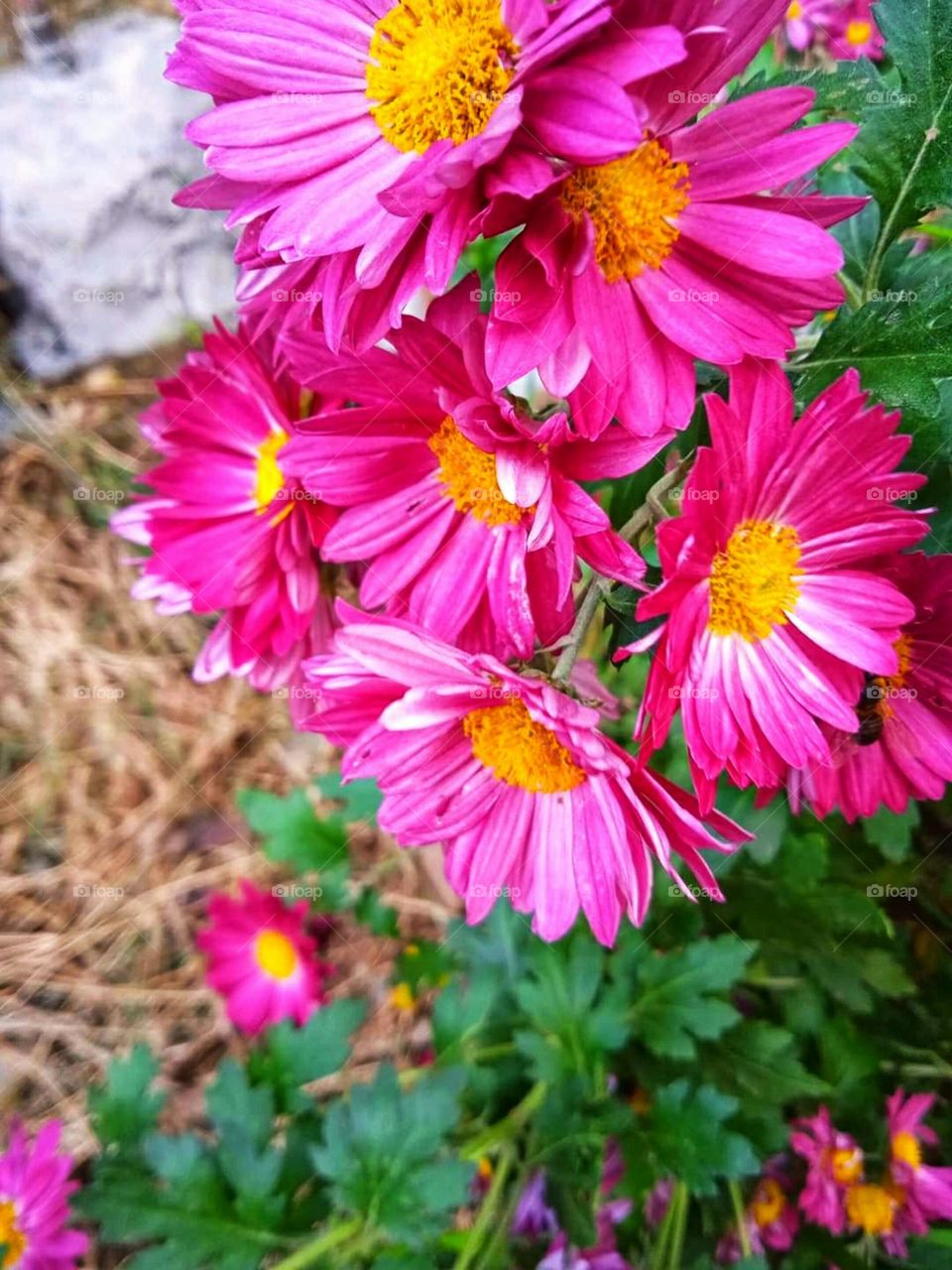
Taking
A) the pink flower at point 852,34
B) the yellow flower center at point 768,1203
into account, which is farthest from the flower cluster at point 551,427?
the pink flower at point 852,34

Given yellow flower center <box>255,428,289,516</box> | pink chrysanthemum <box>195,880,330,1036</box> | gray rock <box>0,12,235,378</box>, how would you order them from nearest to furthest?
yellow flower center <box>255,428,289,516</box>, pink chrysanthemum <box>195,880,330,1036</box>, gray rock <box>0,12,235,378</box>

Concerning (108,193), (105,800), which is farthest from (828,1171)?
(108,193)

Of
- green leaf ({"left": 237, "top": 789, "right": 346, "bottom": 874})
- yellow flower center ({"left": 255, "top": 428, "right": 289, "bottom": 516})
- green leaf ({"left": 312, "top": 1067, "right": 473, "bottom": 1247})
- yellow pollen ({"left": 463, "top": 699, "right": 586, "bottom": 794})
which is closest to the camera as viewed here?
yellow pollen ({"left": 463, "top": 699, "right": 586, "bottom": 794})

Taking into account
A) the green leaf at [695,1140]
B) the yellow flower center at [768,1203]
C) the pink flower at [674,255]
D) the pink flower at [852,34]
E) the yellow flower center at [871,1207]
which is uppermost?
the pink flower at [674,255]

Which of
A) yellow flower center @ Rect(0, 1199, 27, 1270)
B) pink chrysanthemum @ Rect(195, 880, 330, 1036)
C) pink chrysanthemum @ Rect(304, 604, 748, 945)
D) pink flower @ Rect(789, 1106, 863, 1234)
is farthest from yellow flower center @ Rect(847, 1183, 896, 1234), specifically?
yellow flower center @ Rect(0, 1199, 27, 1270)

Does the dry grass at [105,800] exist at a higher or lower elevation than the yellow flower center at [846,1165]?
lower

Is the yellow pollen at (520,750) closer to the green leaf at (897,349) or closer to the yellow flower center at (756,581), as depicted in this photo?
the yellow flower center at (756,581)

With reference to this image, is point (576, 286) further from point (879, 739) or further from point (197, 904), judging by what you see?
point (197, 904)

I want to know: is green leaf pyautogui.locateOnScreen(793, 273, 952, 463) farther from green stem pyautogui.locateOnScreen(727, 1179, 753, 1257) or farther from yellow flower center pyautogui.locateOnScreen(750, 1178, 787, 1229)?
yellow flower center pyautogui.locateOnScreen(750, 1178, 787, 1229)
